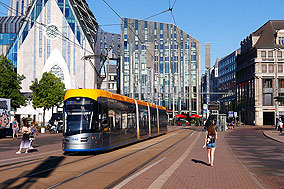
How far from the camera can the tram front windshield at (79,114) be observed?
1673cm

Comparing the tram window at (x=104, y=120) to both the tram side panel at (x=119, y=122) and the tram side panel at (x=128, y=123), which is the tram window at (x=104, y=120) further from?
the tram side panel at (x=128, y=123)

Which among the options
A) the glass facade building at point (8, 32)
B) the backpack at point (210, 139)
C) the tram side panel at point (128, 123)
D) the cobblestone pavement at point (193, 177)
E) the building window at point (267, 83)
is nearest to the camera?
the cobblestone pavement at point (193, 177)

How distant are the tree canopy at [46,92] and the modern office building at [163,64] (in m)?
37.6

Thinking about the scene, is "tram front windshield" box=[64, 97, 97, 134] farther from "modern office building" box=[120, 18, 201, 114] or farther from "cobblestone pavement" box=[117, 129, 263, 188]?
"modern office building" box=[120, 18, 201, 114]

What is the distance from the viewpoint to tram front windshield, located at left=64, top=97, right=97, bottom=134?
16.7 meters

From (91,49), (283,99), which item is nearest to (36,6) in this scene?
(91,49)

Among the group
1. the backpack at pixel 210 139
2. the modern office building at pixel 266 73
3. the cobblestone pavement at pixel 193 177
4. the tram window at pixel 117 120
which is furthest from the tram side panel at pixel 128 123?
the modern office building at pixel 266 73

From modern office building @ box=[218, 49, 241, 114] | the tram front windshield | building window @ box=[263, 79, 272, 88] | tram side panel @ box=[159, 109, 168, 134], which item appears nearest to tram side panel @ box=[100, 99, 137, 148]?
the tram front windshield

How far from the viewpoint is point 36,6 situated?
281 feet

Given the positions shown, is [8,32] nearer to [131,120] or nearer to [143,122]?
[143,122]

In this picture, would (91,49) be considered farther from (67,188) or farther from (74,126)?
(67,188)

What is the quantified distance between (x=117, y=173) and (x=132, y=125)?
509 inches

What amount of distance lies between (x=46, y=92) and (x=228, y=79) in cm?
7168

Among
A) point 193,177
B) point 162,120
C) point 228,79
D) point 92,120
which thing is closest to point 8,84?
point 162,120
